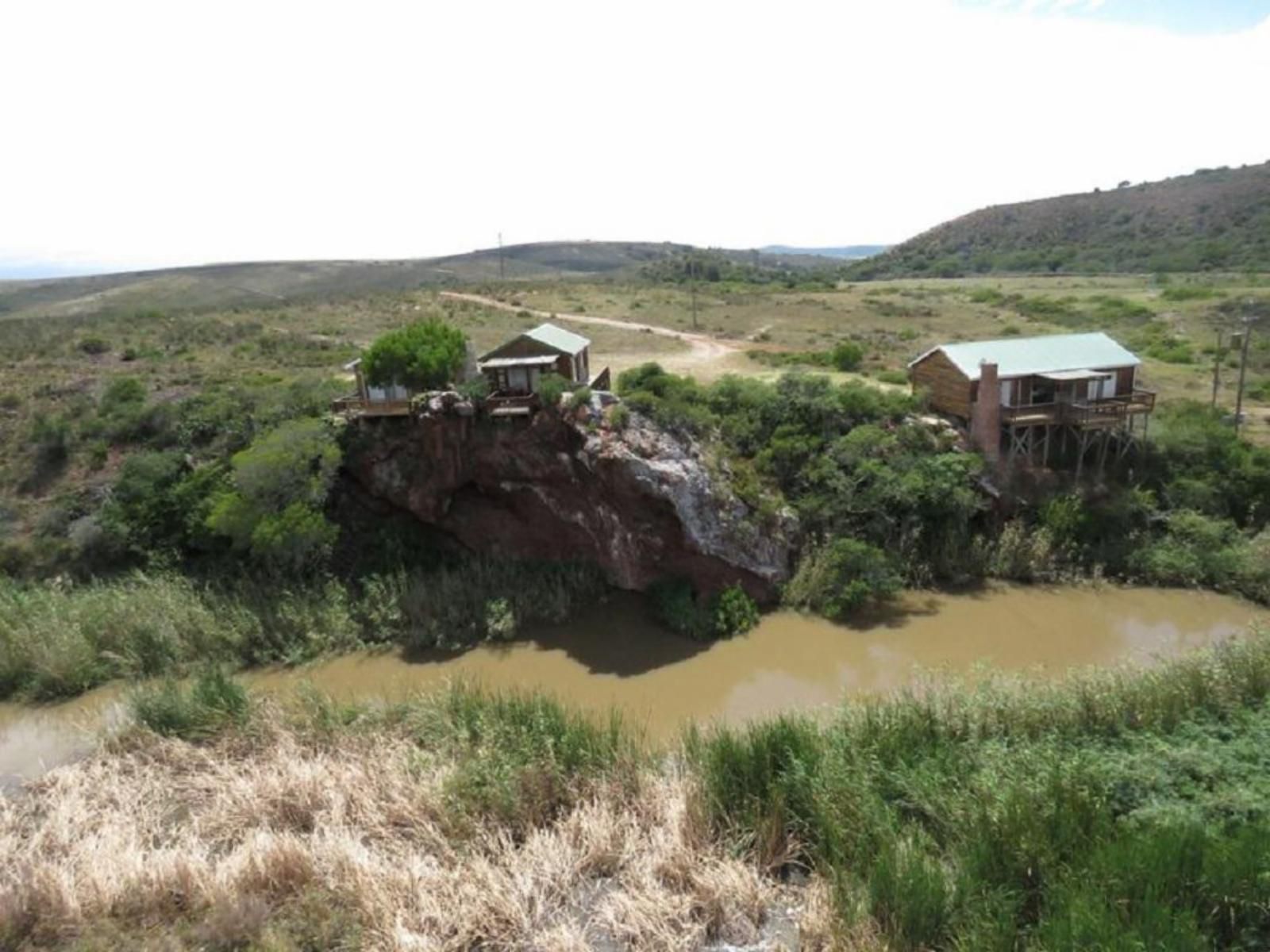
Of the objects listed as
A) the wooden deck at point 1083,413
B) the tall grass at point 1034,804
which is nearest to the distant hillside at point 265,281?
the wooden deck at point 1083,413

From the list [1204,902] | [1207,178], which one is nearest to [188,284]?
[1204,902]

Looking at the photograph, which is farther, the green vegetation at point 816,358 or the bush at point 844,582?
the green vegetation at point 816,358

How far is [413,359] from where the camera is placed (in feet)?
79.7

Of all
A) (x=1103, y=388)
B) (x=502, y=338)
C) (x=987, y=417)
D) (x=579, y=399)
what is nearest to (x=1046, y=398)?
(x=1103, y=388)

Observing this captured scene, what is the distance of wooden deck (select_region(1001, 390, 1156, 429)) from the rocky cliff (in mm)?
8660

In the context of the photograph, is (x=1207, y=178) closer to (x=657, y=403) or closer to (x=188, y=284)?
(x=657, y=403)

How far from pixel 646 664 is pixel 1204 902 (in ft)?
43.1

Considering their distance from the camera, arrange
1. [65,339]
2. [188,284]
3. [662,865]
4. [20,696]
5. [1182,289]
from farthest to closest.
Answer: [188,284], [1182,289], [65,339], [20,696], [662,865]

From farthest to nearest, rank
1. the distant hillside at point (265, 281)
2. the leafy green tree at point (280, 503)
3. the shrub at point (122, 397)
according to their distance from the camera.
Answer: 1. the distant hillside at point (265, 281)
2. the shrub at point (122, 397)
3. the leafy green tree at point (280, 503)

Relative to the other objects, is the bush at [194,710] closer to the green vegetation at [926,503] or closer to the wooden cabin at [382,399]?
the wooden cabin at [382,399]

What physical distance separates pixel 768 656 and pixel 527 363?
1125 centimetres

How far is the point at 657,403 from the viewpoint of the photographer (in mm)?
23484

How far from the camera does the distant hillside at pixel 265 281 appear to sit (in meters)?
86.0

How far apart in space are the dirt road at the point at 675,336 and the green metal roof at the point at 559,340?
11587 millimetres
